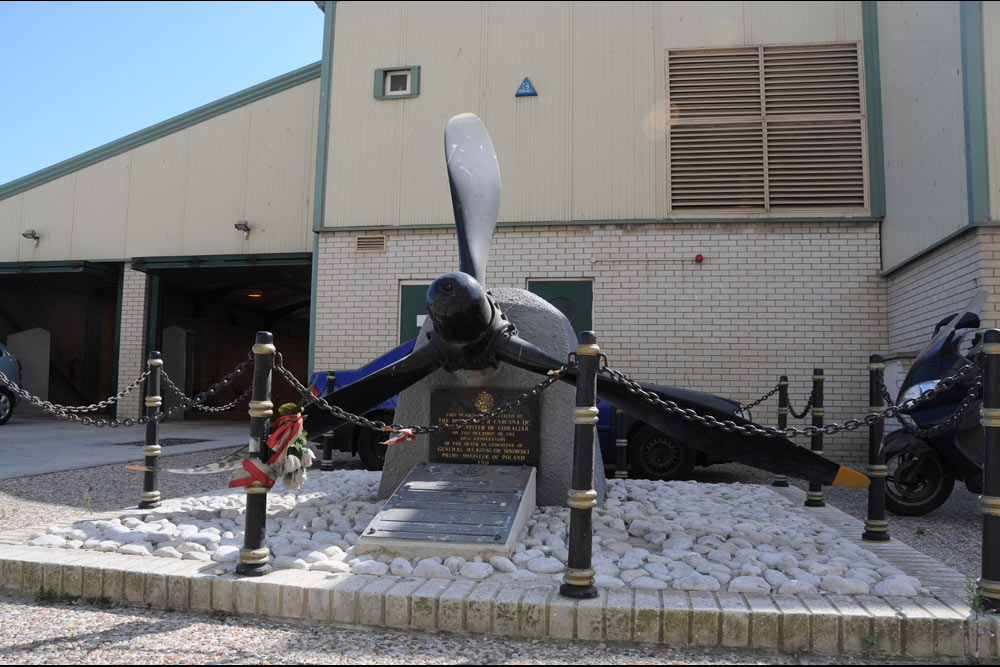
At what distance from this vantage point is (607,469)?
26.6ft

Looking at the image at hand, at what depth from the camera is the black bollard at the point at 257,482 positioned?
10.6ft

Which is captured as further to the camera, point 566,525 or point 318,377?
point 318,377

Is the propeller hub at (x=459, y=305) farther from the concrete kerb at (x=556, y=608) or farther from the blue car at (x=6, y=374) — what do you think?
the blue car at (x=6, y=374)

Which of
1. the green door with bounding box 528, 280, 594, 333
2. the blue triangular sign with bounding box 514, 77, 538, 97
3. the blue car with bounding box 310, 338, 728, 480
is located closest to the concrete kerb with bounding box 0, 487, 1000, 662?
the blue car with bounding box 310, 338, 728, 480

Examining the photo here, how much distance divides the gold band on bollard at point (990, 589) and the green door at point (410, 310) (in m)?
8.50

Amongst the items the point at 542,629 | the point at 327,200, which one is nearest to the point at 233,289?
the point at 327,200

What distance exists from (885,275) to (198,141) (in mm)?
12501

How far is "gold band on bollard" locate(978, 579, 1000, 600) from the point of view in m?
2.86

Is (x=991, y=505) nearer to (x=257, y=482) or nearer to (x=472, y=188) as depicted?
(x=257, y=482)

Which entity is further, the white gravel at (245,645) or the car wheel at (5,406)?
the car wheel at (5,406)

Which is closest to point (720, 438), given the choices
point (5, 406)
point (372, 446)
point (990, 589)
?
point (990, 589)

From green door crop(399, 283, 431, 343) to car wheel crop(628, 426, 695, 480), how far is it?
14.6ft

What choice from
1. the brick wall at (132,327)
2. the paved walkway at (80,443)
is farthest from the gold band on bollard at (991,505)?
the brick wall at (132,327)

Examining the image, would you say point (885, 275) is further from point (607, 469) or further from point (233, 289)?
point (233, 289)
